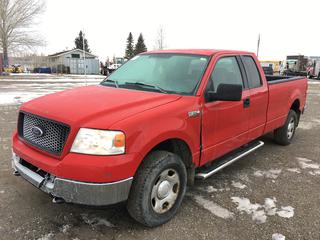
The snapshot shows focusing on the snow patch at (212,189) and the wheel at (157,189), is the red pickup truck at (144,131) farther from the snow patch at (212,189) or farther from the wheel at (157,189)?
the snow patch at (212,189)

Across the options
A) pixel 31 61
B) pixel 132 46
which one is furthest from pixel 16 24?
pixel 132 46

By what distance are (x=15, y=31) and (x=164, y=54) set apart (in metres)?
43.7

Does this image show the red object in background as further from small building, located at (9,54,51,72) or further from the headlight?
small building, located at (9,54,51,72)

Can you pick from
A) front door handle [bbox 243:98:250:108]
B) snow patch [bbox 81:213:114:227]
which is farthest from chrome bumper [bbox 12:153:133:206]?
front door handle [bbox 243:98:250:108]

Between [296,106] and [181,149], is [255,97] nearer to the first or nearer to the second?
[181,149]

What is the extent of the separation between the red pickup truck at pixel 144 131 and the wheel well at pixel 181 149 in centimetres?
1

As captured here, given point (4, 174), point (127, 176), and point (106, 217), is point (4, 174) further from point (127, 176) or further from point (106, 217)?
point (127, 176)

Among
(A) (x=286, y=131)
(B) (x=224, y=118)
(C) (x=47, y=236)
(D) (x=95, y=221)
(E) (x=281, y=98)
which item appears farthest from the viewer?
(A) (x=286, y=131)

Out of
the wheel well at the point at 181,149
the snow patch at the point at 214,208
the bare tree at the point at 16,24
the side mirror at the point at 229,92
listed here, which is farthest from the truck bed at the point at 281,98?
the bare tree at the point at 16,24

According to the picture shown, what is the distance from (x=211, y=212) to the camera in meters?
3.38

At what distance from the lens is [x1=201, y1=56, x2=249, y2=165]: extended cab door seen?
352 centimetres

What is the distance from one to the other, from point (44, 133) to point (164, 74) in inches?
64.5

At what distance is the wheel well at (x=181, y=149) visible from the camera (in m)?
3.23

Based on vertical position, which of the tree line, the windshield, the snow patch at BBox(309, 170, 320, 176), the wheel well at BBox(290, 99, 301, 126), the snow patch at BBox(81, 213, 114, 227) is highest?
the tree line
